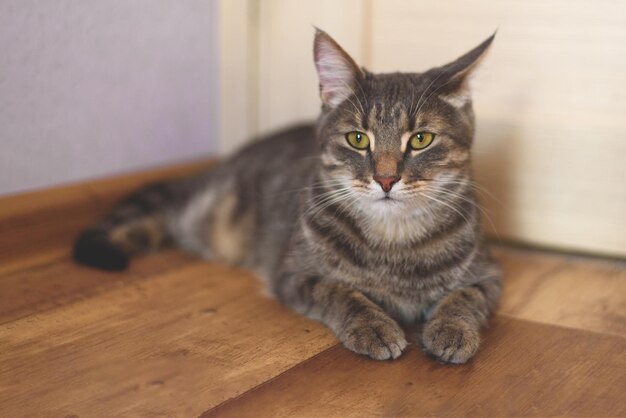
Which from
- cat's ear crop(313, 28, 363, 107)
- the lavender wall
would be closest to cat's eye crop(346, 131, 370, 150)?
cat's ear crop(313, 28, 363, 107)

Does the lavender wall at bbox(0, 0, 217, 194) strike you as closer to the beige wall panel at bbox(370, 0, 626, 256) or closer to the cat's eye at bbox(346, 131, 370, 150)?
the beige wall panel at bbox(370, 0, 626, 256)

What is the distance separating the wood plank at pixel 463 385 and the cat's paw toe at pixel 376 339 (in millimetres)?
20

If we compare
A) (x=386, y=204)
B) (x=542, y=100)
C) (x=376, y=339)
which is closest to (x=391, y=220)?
(x=386, y=204)

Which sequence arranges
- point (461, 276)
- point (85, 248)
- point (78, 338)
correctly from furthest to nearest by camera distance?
point (85, 248)
point (461, 276)
point (78, 338)

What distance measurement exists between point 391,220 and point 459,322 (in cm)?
28

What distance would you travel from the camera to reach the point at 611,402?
1340mm

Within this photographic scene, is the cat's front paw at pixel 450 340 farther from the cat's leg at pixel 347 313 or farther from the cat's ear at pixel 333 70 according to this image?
the cat's ear at pixel 333 70

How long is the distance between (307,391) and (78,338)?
21.5 inches

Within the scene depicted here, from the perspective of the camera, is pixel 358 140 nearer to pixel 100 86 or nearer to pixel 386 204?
pixel 386 204

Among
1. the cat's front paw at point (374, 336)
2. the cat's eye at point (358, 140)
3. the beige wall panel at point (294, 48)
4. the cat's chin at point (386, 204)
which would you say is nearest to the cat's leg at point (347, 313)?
the cat's front paw at point (374, 336)

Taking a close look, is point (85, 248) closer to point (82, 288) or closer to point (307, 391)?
point (82, 288)


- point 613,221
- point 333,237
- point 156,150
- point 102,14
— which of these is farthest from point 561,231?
point 102,14

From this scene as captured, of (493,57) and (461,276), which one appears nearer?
(461,276)

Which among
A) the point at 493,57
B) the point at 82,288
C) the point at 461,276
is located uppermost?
the point at 493,57
